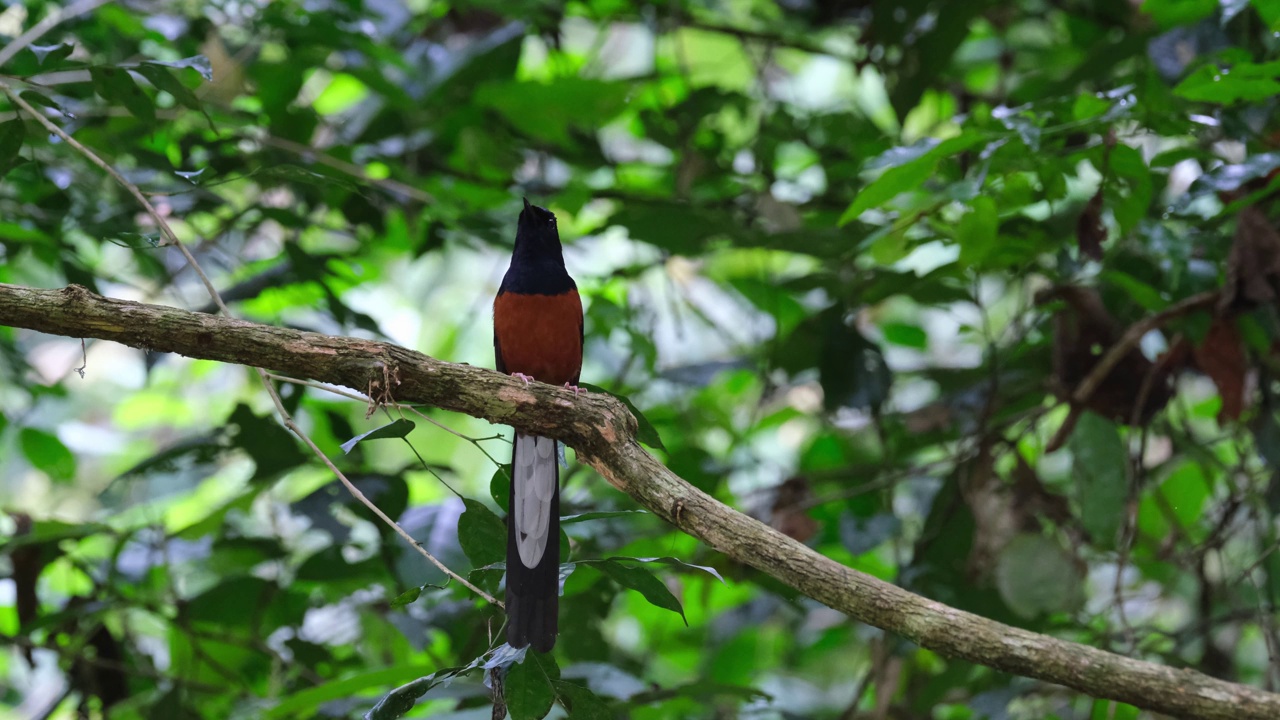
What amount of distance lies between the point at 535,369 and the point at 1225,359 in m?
2.27

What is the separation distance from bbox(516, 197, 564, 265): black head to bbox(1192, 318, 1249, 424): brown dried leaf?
2207mm

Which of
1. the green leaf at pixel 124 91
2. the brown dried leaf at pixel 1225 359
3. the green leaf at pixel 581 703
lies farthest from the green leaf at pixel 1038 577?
the green leaf at pixel 124 91

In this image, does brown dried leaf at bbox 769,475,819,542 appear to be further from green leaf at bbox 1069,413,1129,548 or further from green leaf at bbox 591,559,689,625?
green leaf at bbox 591,559,689,625

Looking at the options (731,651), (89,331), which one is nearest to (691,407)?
(731,651)

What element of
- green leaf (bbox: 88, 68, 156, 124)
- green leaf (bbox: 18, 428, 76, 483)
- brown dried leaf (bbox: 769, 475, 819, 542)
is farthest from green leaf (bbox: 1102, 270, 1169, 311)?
green leaf (bbox: 18, 428, 76, 483)

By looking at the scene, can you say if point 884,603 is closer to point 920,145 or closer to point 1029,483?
point 920,145

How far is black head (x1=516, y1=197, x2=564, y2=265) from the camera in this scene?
12.9 ft

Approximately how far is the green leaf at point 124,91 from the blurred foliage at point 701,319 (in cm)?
1

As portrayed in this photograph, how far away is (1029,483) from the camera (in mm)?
3826

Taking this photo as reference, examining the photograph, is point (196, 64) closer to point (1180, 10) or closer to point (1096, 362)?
point (1096, 362)

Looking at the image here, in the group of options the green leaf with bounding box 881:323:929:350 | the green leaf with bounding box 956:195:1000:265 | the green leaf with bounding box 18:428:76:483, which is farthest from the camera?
the green leaf with bounding box 881:323:929:350

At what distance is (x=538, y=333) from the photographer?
369cm

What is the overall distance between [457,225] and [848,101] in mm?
2506

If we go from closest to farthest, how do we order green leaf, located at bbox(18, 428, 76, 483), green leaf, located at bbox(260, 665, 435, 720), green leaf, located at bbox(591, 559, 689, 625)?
green leaf, located at bbox(591, 559, 689, 625) → green leaf, located at bbox(260, 665, 435, 720) → green leaf, located at bbox(18, 428, 76, 483)
